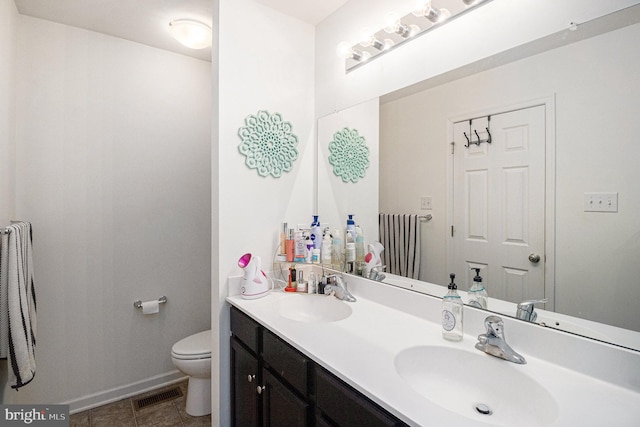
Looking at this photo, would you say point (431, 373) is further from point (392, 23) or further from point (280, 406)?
point (392, 23)

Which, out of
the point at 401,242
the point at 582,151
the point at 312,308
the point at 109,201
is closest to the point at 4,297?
the point at 109,201

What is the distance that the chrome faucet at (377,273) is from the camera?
156cm

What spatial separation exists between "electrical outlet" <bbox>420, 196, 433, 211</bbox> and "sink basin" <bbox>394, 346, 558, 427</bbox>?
0.58 meters

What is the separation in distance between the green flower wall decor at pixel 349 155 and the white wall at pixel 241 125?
0.22 metres

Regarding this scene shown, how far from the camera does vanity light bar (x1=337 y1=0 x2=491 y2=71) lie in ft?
4.15

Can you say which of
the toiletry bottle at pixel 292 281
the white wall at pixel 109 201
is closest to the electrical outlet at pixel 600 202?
the toiletry bottle at pixel 292 281

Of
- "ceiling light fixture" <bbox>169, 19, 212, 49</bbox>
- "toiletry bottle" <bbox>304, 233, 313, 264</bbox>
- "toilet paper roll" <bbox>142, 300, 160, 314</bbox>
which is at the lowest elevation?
"toilet paper roll" <bbox>142, 300, 160, 314</bbox>

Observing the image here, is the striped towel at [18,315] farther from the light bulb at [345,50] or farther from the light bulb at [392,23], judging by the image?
the light bulb at [392,23]

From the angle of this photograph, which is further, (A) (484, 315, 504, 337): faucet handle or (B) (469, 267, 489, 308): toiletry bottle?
(B) (469, 267, 489, 308): toiletry bottle

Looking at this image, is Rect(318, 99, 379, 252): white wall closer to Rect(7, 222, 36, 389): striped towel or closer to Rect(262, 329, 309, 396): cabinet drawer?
Rect(262, 329, 309, 396): cabinet drawer

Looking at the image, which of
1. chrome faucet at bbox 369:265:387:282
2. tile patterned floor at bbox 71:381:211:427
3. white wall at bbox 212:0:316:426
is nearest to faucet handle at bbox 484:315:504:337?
chrome faucet at bbox 369:265:387:282

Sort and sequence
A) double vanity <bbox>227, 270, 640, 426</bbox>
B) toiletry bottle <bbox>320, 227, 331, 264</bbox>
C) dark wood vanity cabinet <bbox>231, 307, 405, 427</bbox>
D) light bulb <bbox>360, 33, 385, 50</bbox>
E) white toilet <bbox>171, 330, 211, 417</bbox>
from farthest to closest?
white toilet <bbox>171, 330, 211, 417</bbox> < toiletry bottle <bbox>320, 227, 331, 264</bbox> < light bulb <bbox>360, 33, 385, 50</bbox> < dark wood vanity cabinet <bbox>231, 307, 405, 427</bbox> < double vanity <bbox>227, 270, 640, 426</bbox>

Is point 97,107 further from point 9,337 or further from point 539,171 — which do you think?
point 539,171

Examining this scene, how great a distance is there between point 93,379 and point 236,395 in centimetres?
132
